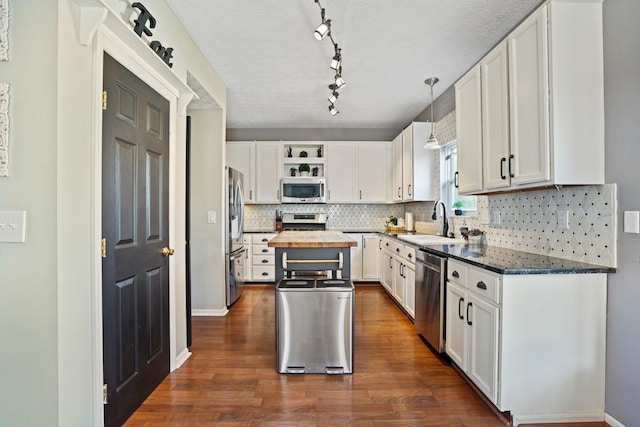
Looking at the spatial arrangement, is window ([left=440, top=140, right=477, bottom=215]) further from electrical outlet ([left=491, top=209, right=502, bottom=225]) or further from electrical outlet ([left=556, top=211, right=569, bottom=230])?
electrical outlet ([left=556, top=211, right=569, bottom=230])

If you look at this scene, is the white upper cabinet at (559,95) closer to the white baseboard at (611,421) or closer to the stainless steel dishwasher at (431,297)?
the stainless steel dishwasher at (431,297)

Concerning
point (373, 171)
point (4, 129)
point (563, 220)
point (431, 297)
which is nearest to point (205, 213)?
point (4, 129)

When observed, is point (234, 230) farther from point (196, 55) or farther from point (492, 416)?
point (492, 416)

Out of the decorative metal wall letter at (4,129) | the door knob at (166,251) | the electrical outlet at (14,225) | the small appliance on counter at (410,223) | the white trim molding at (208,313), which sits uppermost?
the decorative metal wall letter at (4,129)

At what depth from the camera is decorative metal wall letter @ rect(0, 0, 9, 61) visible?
4.35ft

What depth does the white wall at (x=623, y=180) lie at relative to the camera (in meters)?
1.64

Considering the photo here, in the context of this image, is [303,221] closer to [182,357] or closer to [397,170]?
[397,170]

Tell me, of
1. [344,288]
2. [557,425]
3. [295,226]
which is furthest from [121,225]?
[295,226]

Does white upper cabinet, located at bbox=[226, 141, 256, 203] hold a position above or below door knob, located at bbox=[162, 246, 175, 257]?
above

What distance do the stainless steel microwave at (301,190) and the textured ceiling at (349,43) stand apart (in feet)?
4.31

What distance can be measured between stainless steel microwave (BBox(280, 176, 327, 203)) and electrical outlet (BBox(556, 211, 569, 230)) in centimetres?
359

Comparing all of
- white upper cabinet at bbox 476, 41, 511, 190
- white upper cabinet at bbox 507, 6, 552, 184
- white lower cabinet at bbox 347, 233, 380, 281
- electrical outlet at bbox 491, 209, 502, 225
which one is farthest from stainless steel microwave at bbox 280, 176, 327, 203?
white upper cabinet at bbox 507, 6, 552, 184

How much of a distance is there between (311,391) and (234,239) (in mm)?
2325

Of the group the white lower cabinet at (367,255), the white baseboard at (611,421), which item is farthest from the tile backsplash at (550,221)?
the white lower cabinet at (367,255)
